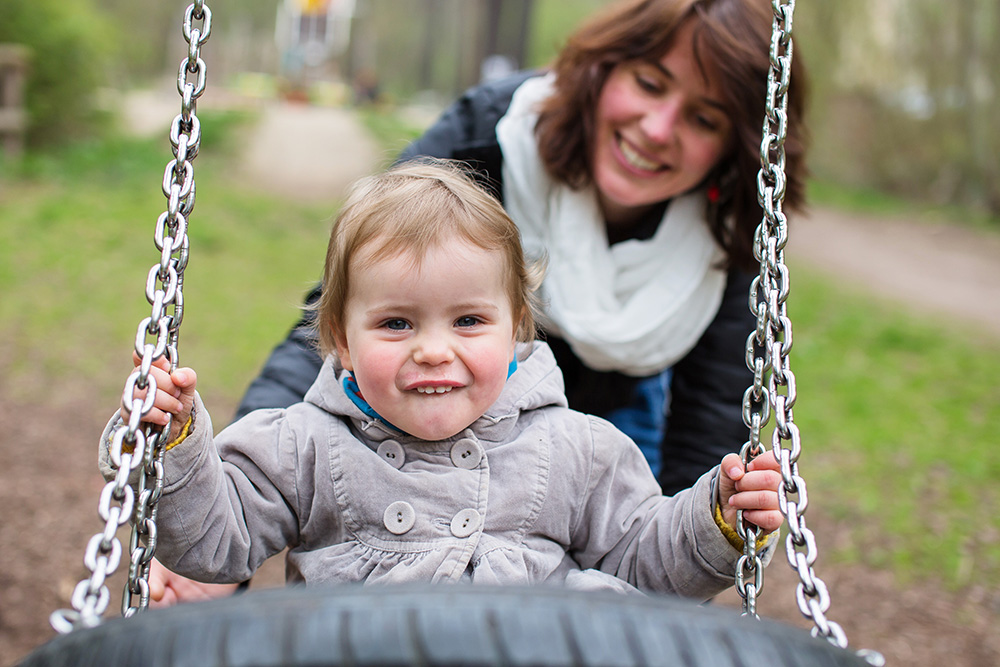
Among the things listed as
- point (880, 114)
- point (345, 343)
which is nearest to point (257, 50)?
point (880, 114)

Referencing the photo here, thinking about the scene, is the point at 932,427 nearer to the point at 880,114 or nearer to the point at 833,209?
the point at 833,209

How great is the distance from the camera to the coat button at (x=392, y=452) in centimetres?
152

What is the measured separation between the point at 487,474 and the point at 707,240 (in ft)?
3.78

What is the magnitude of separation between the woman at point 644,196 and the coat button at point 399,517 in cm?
89

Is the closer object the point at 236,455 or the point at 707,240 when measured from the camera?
the point at 236,455

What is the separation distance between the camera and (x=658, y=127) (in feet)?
7.07

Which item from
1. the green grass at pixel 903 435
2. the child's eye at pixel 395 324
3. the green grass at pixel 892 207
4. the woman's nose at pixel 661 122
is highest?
the woman's nose at pixel 661 122

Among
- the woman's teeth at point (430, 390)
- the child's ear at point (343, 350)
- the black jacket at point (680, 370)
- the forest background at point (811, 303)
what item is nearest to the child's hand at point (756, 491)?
the woman's teeth at point (430, 390)

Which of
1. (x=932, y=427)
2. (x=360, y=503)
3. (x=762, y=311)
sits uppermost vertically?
(x=762, y=311)

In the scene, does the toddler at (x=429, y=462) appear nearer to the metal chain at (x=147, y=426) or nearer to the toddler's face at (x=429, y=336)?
the toddler's face at (x=429, y=336)

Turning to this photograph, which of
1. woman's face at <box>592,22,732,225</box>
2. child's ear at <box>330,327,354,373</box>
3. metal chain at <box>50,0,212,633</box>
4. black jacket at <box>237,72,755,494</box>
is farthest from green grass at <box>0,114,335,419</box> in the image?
metal chain at <box>50,0,212,633</box>

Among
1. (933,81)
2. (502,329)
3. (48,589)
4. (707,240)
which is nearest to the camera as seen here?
(502,329)

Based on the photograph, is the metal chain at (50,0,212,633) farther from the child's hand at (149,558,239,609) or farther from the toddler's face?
the child's hand at (149,558,239,609)

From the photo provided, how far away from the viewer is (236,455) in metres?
1.51
